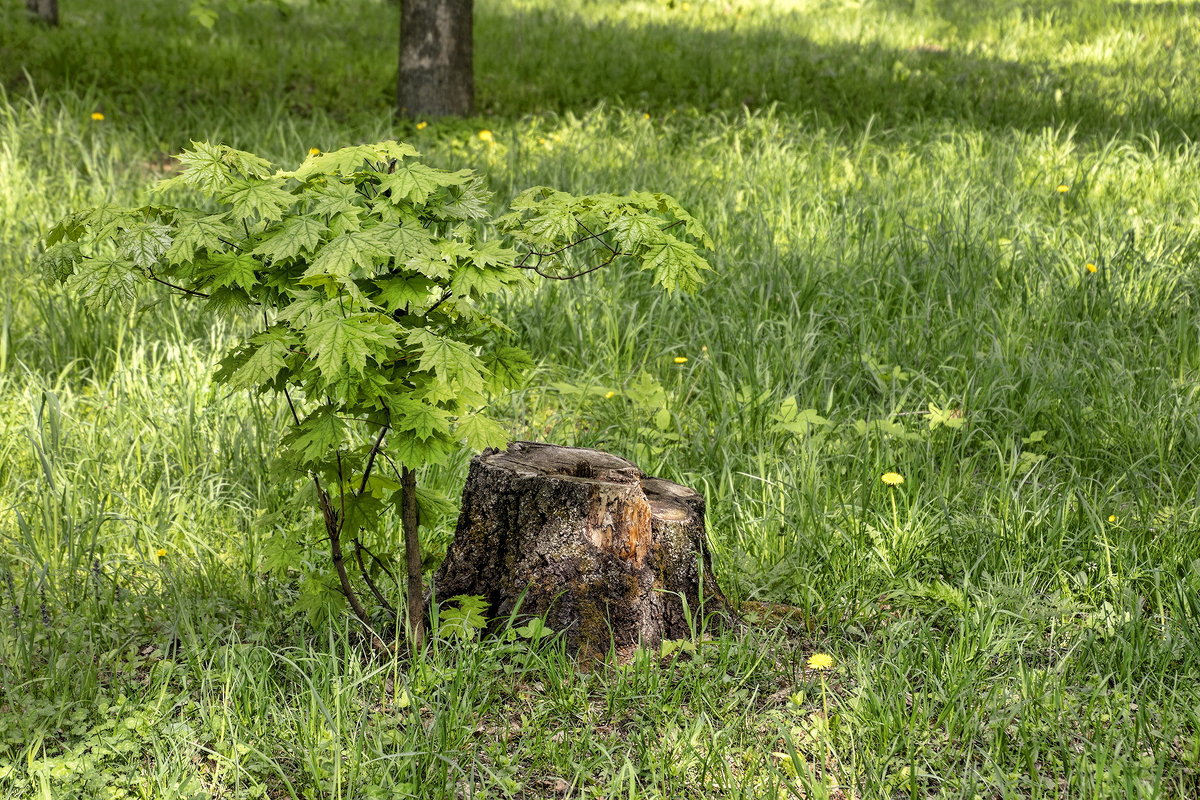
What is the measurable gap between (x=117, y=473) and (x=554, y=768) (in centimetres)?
194

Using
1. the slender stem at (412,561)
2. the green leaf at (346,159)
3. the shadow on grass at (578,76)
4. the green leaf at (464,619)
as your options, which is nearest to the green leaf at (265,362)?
the green leaf at (346,159)

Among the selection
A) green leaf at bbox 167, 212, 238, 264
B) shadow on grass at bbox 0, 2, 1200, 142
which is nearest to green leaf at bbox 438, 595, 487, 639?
green leaf at bbox 167, 212, 238, 264

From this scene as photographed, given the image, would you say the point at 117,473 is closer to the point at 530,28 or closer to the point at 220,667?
the point at 220,667

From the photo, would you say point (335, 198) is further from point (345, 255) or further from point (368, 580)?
point (368, 580)

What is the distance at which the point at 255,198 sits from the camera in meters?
2.04

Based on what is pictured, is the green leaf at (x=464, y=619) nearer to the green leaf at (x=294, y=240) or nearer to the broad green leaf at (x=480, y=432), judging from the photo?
the broad green leaf at (x=480, y=432)

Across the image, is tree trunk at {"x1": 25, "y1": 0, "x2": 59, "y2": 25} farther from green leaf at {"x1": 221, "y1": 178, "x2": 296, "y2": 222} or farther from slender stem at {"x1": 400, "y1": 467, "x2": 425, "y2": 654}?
slender stem at {"x1": 400, "y1": 467, "x2": 425, "y2": 654}

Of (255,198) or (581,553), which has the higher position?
(255,198)

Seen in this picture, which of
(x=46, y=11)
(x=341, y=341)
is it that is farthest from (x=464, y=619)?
(x=46, y=11)

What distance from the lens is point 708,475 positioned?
340 cm

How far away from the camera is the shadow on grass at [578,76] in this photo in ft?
25.6

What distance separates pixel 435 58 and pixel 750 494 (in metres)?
5.55

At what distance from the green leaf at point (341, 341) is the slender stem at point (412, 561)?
537mm

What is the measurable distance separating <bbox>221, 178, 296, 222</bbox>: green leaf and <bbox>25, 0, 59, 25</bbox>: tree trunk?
10349mm
